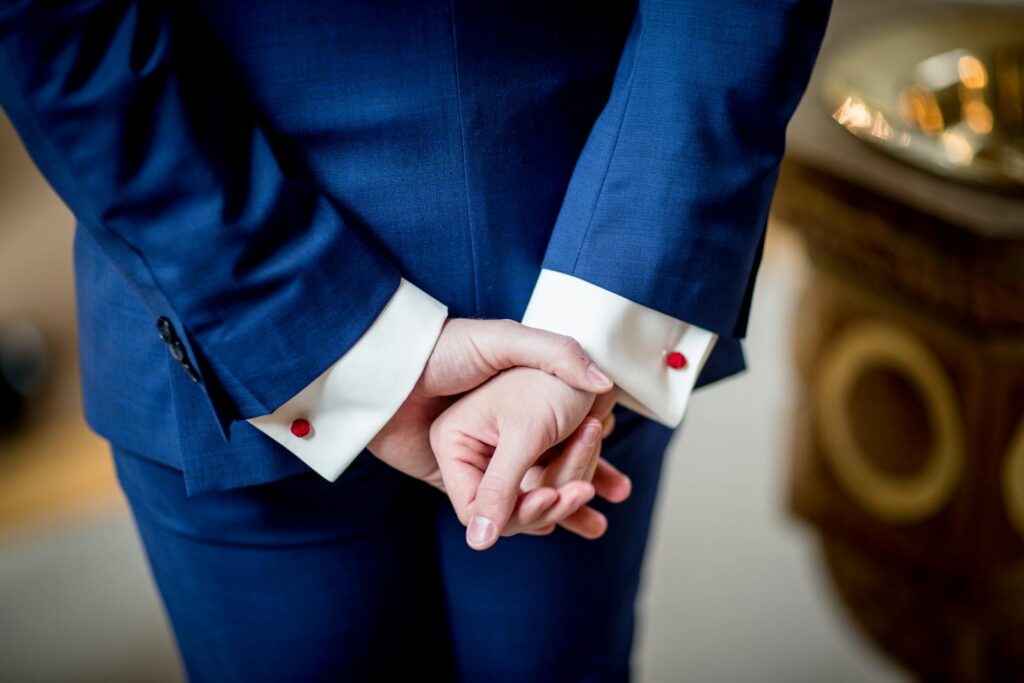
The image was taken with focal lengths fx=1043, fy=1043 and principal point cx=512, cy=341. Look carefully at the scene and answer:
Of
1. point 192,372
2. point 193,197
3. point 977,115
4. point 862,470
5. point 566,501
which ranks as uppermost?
point 193,197

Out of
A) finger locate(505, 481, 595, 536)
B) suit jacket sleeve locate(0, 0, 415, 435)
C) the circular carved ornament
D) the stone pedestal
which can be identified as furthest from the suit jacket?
the circular carved ornament

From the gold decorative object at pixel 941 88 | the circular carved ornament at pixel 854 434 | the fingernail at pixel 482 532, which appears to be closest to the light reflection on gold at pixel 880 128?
the gold decorative object at pixel 941 88

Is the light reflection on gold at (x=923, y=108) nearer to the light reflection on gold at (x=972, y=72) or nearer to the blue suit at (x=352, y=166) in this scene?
the light reflection on gold at (x=972, y=72)

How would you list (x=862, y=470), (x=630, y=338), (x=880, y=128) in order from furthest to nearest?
1. (x=862, y=470)
2. (x=880, y=128)
3. (x=630, y=338)

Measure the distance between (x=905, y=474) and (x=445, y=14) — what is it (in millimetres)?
1086

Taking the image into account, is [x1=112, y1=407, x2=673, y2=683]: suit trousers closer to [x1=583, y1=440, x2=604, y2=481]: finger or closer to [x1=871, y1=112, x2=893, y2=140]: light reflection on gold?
[x1=583, y1=440, x2=604, y2=481]: finger

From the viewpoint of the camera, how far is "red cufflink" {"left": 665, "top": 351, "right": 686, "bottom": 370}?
2.26 ft

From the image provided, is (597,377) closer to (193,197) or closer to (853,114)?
(193,197)

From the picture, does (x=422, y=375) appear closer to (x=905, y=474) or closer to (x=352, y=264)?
(x=352, y=264)

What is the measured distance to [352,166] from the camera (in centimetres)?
62

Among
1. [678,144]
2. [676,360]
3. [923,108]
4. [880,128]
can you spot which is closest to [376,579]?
[676,360]

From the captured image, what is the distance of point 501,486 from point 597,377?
86 mm

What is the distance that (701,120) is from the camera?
24.9 inches

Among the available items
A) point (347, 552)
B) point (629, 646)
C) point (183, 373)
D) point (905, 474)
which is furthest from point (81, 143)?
point (905, 474)
